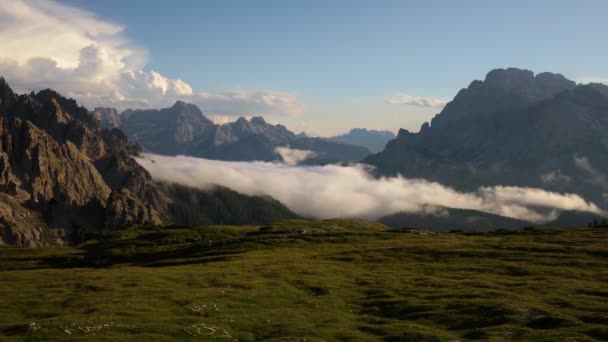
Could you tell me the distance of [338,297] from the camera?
65.1m

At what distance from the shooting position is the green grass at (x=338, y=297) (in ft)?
150

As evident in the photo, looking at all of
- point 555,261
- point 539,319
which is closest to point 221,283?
point 539,319

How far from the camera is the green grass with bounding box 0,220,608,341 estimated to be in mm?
45750

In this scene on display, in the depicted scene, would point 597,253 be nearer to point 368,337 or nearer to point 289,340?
point 368,337

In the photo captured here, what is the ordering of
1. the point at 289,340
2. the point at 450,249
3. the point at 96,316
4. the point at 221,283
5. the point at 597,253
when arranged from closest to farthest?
the point at 289,340, the point at 96,316, the point at 221,283, the point at 597,253, the point at 450,249

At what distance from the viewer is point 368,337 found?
149ft

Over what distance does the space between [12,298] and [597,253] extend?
3952 inches

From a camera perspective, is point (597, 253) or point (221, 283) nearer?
point (221, 283)

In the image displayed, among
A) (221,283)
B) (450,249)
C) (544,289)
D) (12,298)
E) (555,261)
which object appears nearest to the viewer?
(12,298)

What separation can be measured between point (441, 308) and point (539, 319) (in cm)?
1009

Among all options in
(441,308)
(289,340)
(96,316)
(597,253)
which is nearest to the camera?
(289,340)

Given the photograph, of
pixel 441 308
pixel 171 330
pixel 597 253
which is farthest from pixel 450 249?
pixel 171 330

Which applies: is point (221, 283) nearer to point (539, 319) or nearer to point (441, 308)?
point (441, 308)

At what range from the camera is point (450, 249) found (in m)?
105
